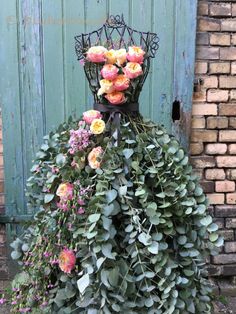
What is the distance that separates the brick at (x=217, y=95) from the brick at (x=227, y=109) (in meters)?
0.04

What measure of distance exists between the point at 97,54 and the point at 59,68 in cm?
74

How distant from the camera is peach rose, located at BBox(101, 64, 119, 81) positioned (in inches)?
75.9

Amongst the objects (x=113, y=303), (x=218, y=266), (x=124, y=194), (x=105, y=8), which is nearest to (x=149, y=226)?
(x=124, y=194)

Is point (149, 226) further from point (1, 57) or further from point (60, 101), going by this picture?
point (1, 57)

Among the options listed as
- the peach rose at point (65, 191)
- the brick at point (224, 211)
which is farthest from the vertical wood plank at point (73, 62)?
the brick at point (224, 211)

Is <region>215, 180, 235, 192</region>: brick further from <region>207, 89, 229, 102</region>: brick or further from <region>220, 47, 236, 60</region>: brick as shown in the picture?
<region>220, 47, 236, 60</region>: brick

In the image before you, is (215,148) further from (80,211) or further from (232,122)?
(80,211)

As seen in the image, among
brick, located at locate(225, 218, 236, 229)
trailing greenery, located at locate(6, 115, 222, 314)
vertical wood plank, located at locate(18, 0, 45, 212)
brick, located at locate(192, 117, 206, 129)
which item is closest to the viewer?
trailing greenery, located at locate(6, 115, 222, 314)

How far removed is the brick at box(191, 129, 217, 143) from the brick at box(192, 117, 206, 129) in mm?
25

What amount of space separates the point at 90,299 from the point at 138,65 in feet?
3.40

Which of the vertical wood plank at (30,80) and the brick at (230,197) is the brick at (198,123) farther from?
the vertical wood plank at (30,80)

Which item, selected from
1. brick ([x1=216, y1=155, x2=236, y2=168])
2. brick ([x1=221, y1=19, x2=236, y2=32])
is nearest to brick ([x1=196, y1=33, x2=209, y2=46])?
brick ([x1=221, y1=19, x2=236, y2=32])

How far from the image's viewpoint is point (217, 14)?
2.66 meters

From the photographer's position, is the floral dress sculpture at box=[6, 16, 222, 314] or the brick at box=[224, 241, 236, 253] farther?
the brick at box=[224, 241, 236, 253]
